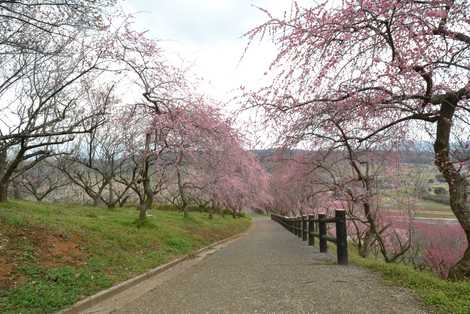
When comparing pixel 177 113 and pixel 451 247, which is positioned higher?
pixel 177 113

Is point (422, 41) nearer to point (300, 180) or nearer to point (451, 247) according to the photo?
point (300, 180)

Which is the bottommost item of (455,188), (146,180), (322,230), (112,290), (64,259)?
(112,290)

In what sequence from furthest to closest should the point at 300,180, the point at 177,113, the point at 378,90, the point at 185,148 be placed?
the point at 300,180, the point at 185,148, the point at 177,113, the point at 378,90

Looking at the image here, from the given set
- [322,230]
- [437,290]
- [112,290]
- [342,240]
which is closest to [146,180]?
[322,230]

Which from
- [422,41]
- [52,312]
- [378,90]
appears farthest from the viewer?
[378,90]

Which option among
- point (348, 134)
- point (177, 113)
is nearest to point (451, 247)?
point (348, 134)

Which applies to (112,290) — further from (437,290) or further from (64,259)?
(437,290)

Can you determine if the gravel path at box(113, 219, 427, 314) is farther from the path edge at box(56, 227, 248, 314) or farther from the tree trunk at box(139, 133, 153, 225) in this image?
the tree trunk at box(139, 133, 153, 225)

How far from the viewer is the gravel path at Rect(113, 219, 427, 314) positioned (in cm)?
424

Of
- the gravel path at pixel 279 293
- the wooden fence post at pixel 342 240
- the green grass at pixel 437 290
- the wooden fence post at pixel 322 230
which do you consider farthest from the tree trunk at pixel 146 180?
the green grass at pixel 437 290

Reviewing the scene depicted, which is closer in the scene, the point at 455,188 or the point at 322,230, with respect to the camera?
the point at 455,188

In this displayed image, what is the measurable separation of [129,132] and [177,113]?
4.32m

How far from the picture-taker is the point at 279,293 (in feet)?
16.5

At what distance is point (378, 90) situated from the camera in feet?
18.8
